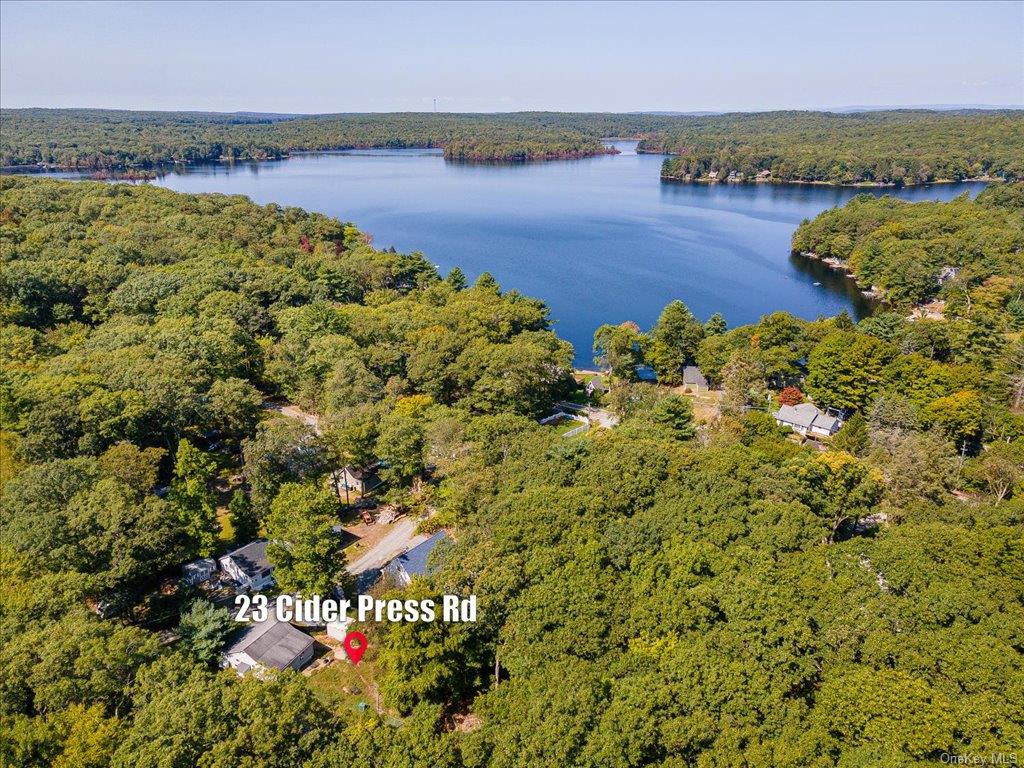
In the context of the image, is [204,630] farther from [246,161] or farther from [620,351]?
[246,161]

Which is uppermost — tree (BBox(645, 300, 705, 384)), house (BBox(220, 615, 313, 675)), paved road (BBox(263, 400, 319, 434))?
tree (BBox(645, 300, 705, 384))

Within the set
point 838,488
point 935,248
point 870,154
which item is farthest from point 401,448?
point 870,154

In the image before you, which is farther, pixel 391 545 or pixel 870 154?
pixel 870 154

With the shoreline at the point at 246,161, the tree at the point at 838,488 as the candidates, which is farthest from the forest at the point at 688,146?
the tree at the point at 838,488

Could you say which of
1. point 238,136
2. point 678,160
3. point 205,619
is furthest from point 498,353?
point 238,136

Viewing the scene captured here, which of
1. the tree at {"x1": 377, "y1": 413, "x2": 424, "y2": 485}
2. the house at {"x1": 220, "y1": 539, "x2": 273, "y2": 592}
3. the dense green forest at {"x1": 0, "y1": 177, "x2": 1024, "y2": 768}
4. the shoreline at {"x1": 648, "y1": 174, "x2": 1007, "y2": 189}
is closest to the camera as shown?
the dense green forest at {"x1": 0, "y1": 177, "x2": 1024, "y2": 768}

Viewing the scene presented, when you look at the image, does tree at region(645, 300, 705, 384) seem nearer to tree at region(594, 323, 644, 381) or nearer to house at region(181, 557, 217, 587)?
tree at region(594, 323, 644, 381)

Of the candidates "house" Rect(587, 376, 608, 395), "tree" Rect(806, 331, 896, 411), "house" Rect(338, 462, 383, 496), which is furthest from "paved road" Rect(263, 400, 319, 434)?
"tree" Rect(806, 331, 896, 411)
